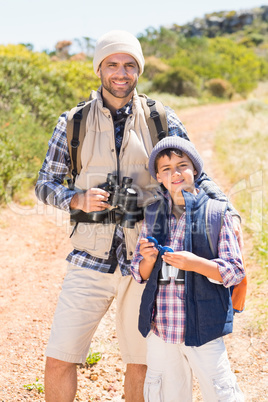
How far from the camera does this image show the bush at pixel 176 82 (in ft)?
83.5

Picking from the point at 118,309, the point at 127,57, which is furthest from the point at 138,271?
the point at 127,57

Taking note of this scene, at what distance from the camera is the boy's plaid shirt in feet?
6.70

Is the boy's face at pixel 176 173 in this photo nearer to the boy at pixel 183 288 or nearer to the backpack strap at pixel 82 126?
the boy at pixel 183 288

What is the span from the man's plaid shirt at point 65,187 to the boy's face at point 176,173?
17 cm

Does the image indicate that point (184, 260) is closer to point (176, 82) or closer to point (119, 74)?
point (119, 74)

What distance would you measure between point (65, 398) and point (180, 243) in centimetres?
101

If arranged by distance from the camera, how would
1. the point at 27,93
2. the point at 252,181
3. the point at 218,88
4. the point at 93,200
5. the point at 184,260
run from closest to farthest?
1. the point at 184,260
2. the point at 93,200
3. the point at 252,181
4. the point at 27,93
5. the point at 218,88

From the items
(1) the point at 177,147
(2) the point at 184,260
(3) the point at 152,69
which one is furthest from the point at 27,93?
(3) the point at 152,69

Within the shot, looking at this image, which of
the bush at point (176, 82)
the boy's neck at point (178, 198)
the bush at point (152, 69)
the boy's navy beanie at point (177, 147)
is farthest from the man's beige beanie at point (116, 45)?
the bush at point (152, 69)

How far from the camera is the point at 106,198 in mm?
2357

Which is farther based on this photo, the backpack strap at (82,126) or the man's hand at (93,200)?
the backpack strap at (82,126)

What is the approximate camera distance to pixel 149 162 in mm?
2342

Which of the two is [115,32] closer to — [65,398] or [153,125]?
[153,125]

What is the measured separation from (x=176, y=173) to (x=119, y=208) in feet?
1.23
